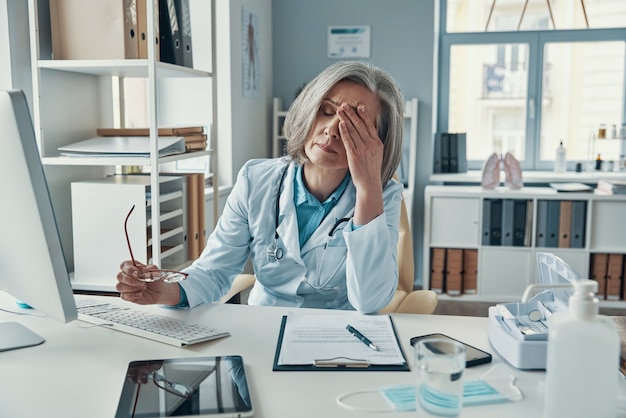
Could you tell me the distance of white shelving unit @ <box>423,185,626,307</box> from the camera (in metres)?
3.75

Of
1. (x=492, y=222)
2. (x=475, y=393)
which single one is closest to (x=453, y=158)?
(x=492, y=222)

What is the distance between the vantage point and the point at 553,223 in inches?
150

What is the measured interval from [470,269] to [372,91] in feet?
8.34

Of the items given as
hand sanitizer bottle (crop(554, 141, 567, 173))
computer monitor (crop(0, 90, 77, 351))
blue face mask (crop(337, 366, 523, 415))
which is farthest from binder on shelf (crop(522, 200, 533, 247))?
computer monitor (crop(0, 90, 77, 351))

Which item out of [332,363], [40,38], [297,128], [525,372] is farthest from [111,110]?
[525,372]

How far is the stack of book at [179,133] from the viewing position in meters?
2.29

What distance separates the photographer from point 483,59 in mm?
4398

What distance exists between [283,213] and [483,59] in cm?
323

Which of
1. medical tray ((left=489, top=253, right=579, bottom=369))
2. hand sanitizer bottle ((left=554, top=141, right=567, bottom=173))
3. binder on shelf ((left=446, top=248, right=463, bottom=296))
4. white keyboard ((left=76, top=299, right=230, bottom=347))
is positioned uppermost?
hand sanitizer bottle ((left=554, top=141, right=567, bottom=173))

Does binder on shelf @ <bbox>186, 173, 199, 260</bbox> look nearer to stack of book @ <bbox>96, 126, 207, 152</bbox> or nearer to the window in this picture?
stack of book @ <bbox>96, 126, 207, 152</bbox>

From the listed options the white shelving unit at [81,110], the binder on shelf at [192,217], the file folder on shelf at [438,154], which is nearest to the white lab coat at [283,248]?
the white shelving unit at [81,110]

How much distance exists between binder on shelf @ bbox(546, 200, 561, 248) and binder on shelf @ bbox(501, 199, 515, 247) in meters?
0.21

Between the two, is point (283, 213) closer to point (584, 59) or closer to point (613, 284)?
point (613, 284)

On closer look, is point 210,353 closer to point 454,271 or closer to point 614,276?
point 454,271
